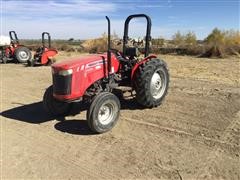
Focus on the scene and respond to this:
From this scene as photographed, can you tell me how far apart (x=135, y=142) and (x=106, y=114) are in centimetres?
87

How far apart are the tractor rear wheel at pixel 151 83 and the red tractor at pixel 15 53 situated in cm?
1074

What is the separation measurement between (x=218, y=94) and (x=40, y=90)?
4732 mm

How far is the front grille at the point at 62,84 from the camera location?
5680 millimetres

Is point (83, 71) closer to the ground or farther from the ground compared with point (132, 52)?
closer to the ground

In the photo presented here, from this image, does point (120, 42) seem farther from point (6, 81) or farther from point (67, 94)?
point (6, 81)

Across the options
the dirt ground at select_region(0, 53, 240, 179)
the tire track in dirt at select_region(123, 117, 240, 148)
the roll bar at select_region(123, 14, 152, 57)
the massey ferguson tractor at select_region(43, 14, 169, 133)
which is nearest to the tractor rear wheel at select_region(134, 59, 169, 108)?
the massey ferguson tractor at select_region(43, 14, 169, 133)

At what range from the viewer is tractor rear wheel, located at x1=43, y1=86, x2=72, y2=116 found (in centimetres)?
655

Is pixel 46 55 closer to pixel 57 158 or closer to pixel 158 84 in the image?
pixel 158 84

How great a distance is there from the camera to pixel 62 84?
5738mm

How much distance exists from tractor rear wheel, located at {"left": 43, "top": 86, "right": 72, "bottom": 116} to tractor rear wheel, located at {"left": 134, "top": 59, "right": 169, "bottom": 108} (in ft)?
4.99

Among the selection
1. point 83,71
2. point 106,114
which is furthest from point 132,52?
point 106,114

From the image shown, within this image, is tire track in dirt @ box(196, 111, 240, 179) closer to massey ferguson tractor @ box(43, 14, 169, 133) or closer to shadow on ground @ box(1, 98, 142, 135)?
massey ferguson tractor @ box(43, 14, 169, 133)

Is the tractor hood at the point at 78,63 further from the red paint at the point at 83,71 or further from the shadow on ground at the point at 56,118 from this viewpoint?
the shadow on ground at the point at 56,118

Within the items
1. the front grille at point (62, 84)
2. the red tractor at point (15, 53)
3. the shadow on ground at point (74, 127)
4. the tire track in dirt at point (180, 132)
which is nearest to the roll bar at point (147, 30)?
the tire track in dirt at point (180, 132)
